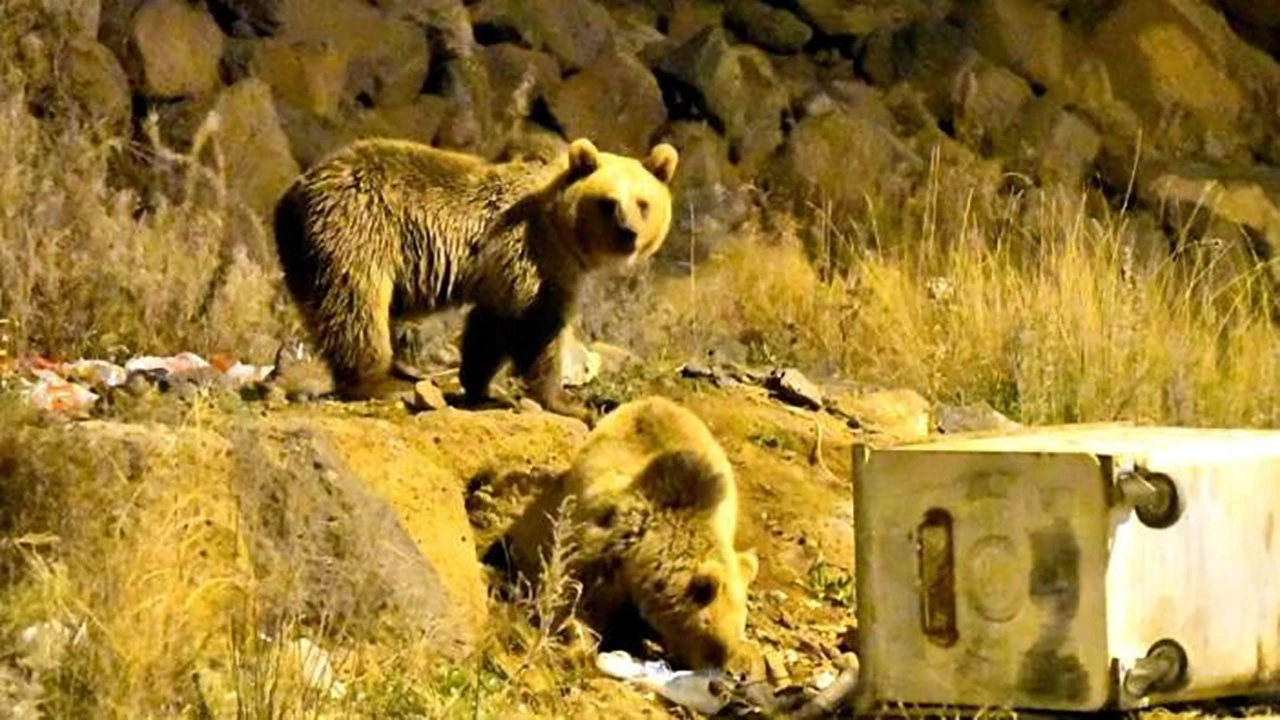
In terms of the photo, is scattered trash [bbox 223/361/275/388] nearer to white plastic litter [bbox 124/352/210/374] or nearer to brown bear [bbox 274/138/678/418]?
white plastic litter [bbox 124/352/210/374]

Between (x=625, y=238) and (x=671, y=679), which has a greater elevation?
(x=625, y=238)

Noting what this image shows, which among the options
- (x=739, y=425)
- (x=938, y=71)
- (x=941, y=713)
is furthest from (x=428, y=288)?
(x=938, y=71)

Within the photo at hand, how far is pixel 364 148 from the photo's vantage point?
806 cm

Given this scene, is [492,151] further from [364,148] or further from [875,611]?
[875,611]

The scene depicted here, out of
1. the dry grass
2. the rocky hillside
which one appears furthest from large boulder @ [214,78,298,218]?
the dry grass

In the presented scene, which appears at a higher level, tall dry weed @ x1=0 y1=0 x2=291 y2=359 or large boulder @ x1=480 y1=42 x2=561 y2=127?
large boulder @ x1=480 y1=42 x2=561 y2=127

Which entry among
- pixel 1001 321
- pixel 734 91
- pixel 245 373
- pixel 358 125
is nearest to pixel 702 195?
pixel 734 91

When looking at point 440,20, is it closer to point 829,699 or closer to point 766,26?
point 766,26

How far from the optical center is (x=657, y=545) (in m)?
6.71

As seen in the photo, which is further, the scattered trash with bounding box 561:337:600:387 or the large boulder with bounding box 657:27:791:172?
the large boulder with bounding box 657:27:791:172

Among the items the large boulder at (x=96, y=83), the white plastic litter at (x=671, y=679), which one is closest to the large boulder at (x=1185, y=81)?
the large boulder at (x=96, y=83)

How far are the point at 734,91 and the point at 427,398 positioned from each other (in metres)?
5.93

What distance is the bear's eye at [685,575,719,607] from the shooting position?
21.6 ft

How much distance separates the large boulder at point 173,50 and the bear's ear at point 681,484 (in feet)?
15.2
